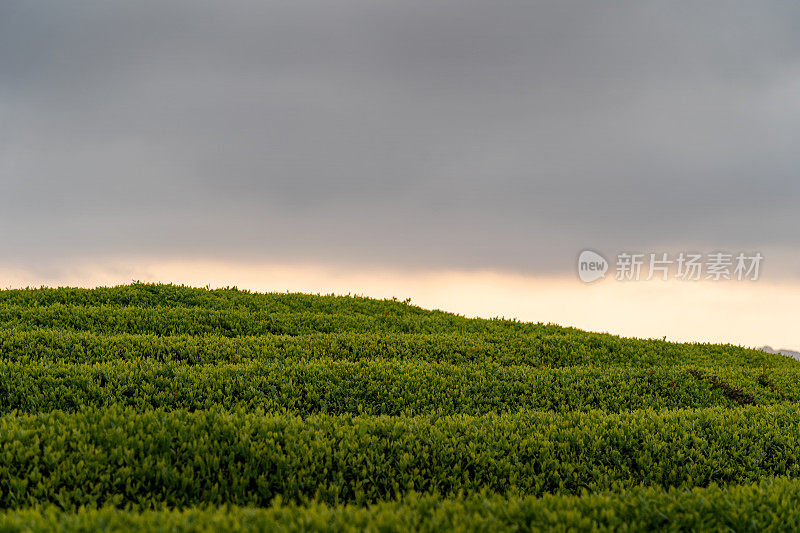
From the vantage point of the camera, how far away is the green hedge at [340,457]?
6.79 m

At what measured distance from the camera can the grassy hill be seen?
20.2ft

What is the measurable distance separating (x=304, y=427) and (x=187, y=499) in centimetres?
193

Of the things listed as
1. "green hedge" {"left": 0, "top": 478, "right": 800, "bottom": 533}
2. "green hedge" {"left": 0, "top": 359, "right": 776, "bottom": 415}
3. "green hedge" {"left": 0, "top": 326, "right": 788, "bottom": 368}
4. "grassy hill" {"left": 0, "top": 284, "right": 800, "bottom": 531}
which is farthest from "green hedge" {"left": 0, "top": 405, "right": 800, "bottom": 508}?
"green hedge" {"left": 0, "top": 326, "right": 788, "bottom": 368}

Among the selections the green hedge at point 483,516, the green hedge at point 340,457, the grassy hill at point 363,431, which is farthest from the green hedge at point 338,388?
the green hedge at point 483,516

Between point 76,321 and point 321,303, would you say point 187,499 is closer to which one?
point 76,321

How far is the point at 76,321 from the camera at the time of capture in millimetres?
15734

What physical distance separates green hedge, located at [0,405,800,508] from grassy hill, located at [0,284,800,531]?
3cm

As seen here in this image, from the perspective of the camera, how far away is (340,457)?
7.46 metres

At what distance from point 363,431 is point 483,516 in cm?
262

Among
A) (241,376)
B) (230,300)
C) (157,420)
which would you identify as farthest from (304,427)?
(230,300)

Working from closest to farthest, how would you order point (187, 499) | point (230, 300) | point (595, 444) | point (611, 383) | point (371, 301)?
1. point (187, 499)
2. point (595, 444)
3. point (611, 383)
4. point (230, 300)
5. point (371, 301)

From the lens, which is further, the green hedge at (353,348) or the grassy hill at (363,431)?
the green hedge at (353,348)

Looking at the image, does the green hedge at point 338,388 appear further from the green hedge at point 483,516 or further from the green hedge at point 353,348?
the green hedge at point 483,516

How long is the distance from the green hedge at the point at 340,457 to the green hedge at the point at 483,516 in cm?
80
